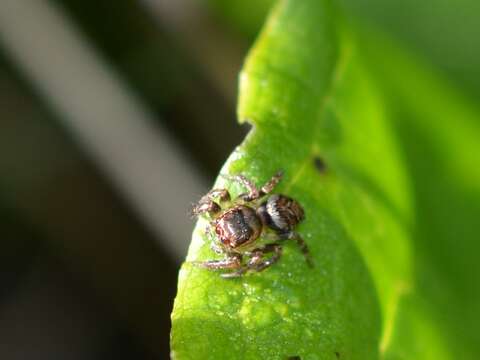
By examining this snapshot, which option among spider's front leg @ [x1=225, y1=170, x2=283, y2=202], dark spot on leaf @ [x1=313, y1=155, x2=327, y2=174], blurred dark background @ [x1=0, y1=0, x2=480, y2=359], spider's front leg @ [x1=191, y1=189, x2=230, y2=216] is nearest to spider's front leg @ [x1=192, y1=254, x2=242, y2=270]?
spider's front leg @ [x1=225, y1=170, x2=283, y2=202]

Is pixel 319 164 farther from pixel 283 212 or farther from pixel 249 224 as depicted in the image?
pixel 249 224

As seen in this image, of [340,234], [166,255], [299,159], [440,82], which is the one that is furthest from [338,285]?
[166,255]

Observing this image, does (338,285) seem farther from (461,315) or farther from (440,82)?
(440,82)

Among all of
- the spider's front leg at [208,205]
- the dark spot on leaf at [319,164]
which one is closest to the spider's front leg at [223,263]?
the spider's front leg at [208,205]

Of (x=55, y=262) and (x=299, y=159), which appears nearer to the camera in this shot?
(x=299, y=159)

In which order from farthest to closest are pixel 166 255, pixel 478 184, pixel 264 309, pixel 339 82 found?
1. pixel 166 255
2. pixel 478 184
3. pixel 339 82
4. pixel 264 309

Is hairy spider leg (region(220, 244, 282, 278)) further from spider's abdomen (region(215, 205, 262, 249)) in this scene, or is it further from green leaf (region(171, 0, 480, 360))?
spider's abdomen (region(215, 205, 262, 249))

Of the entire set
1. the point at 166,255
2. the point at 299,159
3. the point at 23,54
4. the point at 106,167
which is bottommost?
the point at 166,255
